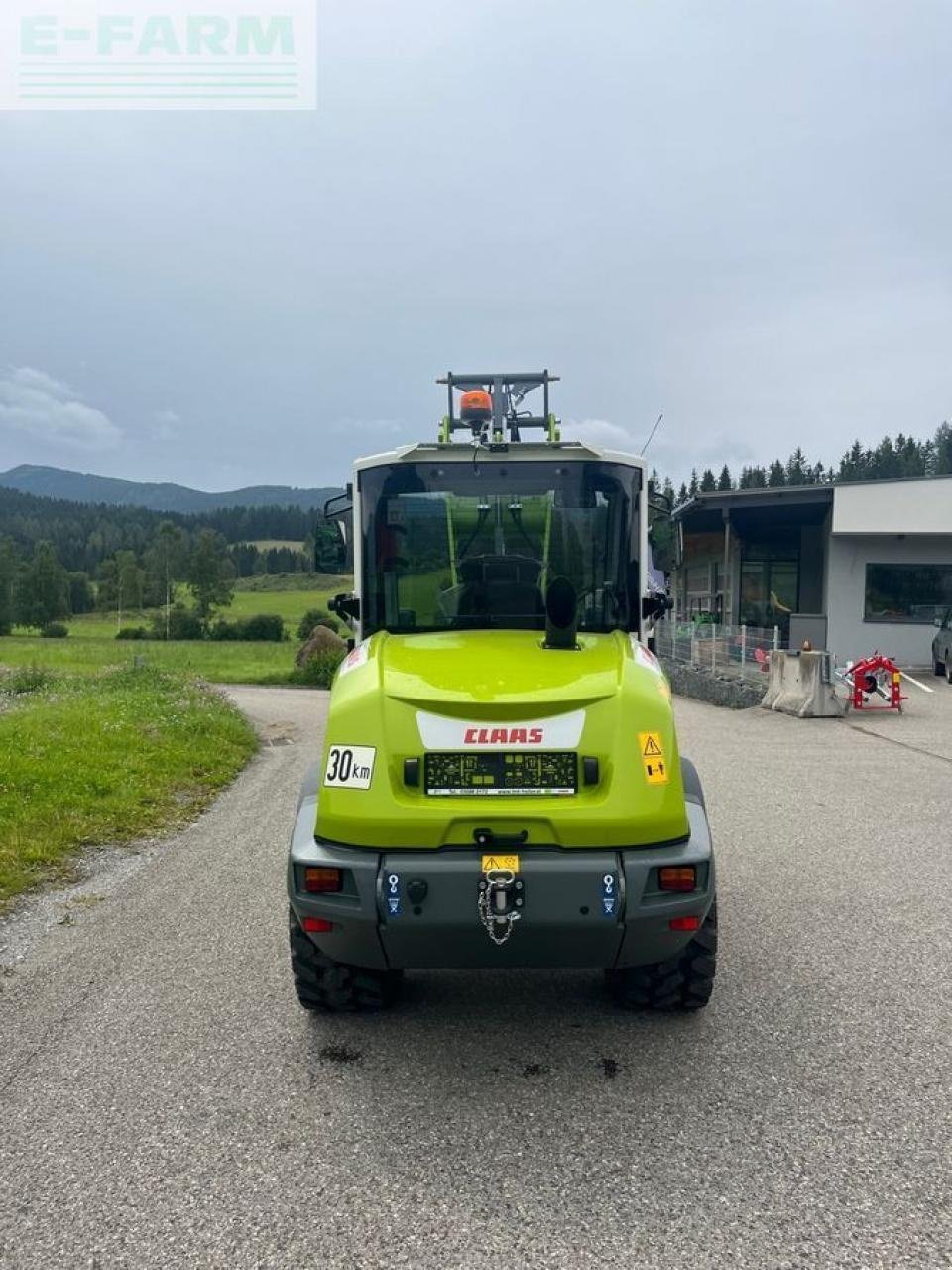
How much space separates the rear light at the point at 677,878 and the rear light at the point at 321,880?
3.98 feet

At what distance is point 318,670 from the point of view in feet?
114

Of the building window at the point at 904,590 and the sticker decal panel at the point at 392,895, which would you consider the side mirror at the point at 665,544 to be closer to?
the sticker decal panel at the point at 392,895

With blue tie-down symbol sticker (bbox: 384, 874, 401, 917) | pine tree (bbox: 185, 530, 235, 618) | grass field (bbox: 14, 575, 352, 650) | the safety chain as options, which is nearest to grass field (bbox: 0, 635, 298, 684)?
grass field (bbox: 14, 575, 352, 650)

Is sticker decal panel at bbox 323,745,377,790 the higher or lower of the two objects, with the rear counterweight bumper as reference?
→ higher

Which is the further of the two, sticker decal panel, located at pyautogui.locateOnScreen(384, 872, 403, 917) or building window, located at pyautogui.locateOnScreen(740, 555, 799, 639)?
Result: building window, located at pyautogui.locateOnScreen(740, 555, 799, 639)

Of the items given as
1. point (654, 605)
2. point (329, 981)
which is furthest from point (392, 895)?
point (654, 605)

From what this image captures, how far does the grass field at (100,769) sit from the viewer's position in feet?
22.9

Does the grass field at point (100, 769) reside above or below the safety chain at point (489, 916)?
below

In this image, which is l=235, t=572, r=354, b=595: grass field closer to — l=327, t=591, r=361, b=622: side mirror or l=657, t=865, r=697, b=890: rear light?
l=327, t=591, r=361, b=622: side mirror

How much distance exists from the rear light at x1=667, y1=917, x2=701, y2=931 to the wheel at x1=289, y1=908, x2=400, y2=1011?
52.9 inches

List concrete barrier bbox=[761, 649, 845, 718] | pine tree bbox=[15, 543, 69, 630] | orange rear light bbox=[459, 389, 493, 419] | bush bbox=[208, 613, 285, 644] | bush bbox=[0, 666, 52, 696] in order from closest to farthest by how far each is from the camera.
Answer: orange rear light bbox=[459, 389, 493, 419]
concrete barrier bbox=[761, 649, 845, 718]
bush bbox=[0, 666, 52, 696]
bush bbox=[208, 613, 285, 644]
pine tree bbox=[15, 543, 69, 630]

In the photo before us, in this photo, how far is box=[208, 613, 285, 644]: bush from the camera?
71375mm

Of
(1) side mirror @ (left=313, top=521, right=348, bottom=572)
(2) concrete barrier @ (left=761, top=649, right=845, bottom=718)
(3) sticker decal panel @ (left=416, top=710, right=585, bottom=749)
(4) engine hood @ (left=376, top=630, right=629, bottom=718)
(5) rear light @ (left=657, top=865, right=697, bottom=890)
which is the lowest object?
(2) concrete barrier @ (left=761, top=649, right=845, bottom=718)

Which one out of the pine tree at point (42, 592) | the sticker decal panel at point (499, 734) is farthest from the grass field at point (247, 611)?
the sticker decal panel at point (499, 734)
